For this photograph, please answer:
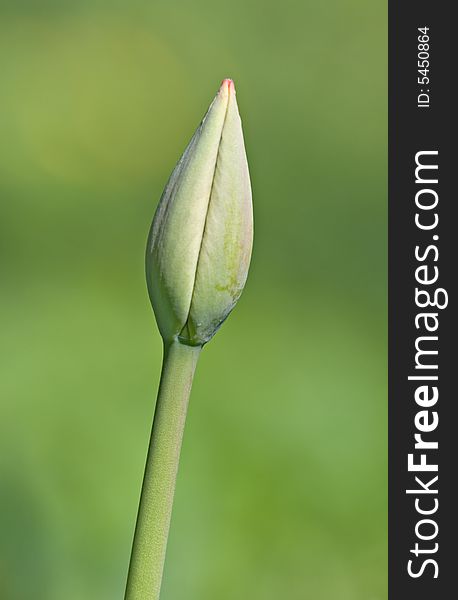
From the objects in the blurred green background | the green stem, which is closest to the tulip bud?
the green stem

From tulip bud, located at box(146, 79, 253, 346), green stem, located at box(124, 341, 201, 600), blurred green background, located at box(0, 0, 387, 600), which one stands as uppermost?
blurred green background, located at box(0, 0, 387, 600)

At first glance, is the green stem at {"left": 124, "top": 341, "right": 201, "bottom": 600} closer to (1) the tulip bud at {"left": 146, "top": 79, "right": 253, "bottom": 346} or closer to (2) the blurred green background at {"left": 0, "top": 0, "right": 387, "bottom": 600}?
(1) the tulip bud at {"left": 146, "top": 79, "right": 253, "bottom": 346}

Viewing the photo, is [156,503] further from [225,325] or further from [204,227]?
[225,325]

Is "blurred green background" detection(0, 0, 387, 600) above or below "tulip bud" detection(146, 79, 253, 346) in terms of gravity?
above

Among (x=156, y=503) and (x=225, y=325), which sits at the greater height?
(x=225, y=325)

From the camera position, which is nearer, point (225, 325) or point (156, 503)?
point (156, 503)

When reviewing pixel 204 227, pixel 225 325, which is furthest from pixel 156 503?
pixel 225 325

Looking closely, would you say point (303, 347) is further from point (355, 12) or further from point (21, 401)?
point (355, 12)
